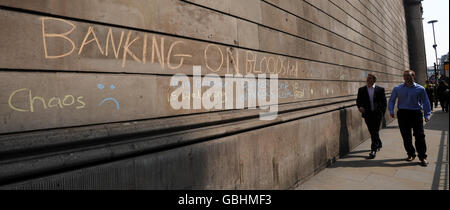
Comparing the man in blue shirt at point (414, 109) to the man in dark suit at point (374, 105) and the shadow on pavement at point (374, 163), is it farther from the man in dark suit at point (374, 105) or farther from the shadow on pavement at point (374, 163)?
the man in dark suit at point (374, 105)

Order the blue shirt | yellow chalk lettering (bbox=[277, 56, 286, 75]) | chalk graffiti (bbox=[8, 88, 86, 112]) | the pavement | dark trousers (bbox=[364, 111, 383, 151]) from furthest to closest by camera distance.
A: dark trousers (bbox=[364, 111, 383, 151]) < the blue shirt < yellow chalk lettering (bbox=[277, 56, 286, 75]) < the pavement < chalk graffiti (bbox=[8, 88, 86, 112])

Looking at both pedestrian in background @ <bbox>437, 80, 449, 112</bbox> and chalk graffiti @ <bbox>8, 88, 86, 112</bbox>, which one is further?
pedestrian in background @ <bbox>437, 80, 449, 112</bbox>

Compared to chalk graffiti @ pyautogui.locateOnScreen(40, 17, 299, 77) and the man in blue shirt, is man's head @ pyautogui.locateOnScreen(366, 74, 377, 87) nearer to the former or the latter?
the man in blue shirt

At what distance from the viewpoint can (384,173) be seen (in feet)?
14.4

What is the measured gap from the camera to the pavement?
3.85 meters

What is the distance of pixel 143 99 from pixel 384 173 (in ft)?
14.4

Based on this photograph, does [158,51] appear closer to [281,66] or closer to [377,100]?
[281,66]

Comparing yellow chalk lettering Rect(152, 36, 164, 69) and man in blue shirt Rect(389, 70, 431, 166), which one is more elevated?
yellow chalk lettering Rect(152, 36, 164, 69)

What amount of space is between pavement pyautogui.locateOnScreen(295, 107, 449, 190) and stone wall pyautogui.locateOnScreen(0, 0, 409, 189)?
37 centimetres

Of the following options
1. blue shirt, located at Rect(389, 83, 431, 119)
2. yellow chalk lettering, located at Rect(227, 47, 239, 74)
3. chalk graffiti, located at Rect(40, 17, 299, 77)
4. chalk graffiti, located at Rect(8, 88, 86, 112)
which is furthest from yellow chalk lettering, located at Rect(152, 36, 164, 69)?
blue shirt, located at Rect(389, 83, 431, 119)

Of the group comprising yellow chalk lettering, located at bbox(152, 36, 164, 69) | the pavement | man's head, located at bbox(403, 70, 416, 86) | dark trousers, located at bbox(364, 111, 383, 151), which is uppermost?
yellow chalk lettering, located at bbox(152, 36, 164, 69)

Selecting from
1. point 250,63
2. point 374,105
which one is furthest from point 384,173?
point 250,63
